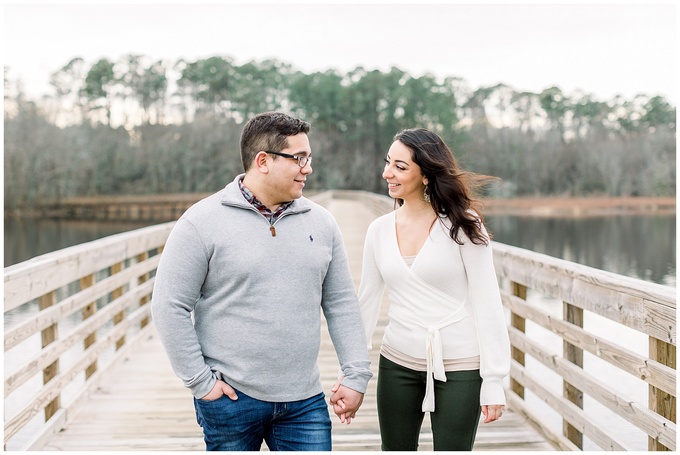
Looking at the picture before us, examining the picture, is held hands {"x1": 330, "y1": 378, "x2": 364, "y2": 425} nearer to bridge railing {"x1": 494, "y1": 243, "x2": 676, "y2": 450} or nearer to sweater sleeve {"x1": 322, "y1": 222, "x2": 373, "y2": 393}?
sweater sleeve {"x1": 322, "y1": 222, "x2": 373, "y2": 393}

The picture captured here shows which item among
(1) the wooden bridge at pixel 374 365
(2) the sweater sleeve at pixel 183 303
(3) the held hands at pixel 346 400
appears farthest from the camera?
(1) the wooden bridge at pixel 374 365

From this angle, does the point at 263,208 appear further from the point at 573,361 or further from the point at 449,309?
the point at 573,361

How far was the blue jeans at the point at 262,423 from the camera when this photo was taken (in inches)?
85.8

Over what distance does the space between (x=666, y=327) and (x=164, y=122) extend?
55.6 m

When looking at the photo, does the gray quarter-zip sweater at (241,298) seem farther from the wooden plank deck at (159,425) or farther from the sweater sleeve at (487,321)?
the wooden plank deck at (159,425)

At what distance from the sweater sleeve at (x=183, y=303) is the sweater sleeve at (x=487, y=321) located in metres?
0.79

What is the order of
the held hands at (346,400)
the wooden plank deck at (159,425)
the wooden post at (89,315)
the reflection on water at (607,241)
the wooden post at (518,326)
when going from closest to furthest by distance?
the held hands at (346,400) < the wooden plank deck at (159,425) < the wooden post at (518,326) < the wooden post at (89,315) < the reflection on water at (607,241)

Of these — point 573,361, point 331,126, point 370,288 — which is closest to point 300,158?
point 370,288

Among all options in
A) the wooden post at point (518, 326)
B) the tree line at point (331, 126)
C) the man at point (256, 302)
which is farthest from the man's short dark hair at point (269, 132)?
the tree line at point (331, 126)

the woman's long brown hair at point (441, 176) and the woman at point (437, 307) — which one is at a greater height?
the woman's long brown hair at point (441, 176)

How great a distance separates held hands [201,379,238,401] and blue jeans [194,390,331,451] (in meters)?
0.03

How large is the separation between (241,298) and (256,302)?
0.04m

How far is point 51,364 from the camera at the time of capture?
3748 mm

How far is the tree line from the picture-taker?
5069 centimetres
